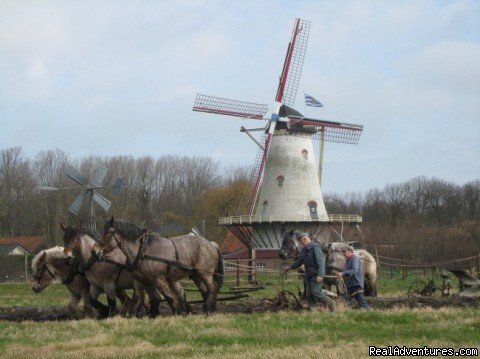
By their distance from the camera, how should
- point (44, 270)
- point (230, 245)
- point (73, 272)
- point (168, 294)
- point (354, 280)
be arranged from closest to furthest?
point (168, 294)
point (354, 280)
point (73, 272)
point (44, 270)
point (230, 245)

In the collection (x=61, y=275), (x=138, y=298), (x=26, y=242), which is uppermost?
(x=26, y=242)

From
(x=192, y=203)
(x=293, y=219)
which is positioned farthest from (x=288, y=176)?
(x=192, y=203)

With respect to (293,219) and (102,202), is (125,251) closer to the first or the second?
(102,202)

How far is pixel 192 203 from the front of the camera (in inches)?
2876

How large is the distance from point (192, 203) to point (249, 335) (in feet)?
205

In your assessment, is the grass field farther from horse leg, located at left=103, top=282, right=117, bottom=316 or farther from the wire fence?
the wire fence

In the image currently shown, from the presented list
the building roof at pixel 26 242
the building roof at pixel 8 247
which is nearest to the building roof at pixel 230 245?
the building roof at pixel 26 242

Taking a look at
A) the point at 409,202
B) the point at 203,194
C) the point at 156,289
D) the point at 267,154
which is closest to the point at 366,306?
the point at 156,289

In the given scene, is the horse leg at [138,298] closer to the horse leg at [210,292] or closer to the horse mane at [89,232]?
the horse leg at [210,292]

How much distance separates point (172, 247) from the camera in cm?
1486

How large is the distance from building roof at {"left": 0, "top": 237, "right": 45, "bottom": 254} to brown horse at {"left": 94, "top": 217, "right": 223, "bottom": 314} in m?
50.2

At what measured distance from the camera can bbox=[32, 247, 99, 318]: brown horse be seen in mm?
15250

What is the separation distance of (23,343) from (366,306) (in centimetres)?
636

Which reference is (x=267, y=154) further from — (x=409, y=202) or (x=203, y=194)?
(x=409, y=202)
